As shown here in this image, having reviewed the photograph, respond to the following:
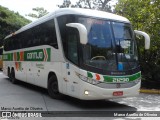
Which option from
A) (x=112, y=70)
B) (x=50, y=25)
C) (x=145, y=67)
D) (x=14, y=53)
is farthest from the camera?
(x=14, y=53)

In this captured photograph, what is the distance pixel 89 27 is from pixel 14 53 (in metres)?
9.06

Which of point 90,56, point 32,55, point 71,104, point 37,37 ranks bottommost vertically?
point 71,104

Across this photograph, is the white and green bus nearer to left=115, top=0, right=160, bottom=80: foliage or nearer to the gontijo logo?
the gontijo logo

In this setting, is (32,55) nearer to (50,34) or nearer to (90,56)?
(50,34)

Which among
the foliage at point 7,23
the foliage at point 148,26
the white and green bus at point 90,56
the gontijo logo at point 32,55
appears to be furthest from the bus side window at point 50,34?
the foliage at point 7,23

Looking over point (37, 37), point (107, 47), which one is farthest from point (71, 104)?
point (37, 37)

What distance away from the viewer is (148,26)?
1574 cm

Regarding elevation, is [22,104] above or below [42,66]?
below

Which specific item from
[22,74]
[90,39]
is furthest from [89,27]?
[22,74]

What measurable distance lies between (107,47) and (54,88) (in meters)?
2.92

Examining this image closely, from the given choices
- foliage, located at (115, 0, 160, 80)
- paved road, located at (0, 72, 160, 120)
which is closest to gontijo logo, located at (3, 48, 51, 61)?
paved road, located at (0, 72, 160, 120)

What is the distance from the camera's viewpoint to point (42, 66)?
11.7m

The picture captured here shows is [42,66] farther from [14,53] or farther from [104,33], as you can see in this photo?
[14,53]

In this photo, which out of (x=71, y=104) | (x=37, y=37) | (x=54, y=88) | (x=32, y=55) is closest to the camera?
(x=71, y=104)
